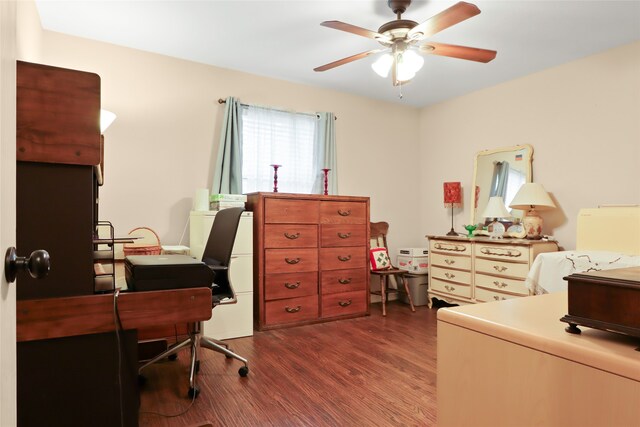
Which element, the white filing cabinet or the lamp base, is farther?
the lamp base

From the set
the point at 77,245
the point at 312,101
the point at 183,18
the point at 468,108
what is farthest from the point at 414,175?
the point at 77,245

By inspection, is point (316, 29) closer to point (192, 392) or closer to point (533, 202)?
point (533, 202)

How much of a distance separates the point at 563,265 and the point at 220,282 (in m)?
2.41

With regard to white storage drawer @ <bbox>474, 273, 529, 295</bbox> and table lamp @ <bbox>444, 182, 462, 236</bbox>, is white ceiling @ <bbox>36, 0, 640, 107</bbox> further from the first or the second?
white storage drawer @ <bbox>474, 273, 529, 295</bbox>

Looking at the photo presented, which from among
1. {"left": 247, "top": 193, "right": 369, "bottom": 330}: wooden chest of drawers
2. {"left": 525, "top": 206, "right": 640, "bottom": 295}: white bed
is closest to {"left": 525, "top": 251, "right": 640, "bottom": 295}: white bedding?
{"left": 525, "top": 206, "right": 640, "bottom": 295}: white bed

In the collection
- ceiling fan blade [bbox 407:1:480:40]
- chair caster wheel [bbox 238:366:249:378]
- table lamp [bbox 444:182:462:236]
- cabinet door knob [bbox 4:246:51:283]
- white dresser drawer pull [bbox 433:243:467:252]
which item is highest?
ceiling fan blade [bbox 407:1:480:40]

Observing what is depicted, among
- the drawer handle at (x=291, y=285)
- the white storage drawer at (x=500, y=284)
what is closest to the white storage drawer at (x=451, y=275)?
the white storage drawer at (x=500, y=284)

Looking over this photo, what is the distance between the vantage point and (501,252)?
143 inches

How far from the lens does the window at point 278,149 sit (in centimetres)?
395

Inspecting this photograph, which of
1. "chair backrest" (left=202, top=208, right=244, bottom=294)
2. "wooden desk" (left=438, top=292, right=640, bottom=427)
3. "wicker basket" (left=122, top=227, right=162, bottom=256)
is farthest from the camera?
"wicker basket" (left=122, top=227, right=162, bottom=256)

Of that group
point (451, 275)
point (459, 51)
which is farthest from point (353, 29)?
point (451, 275)

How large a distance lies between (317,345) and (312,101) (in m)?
2.57

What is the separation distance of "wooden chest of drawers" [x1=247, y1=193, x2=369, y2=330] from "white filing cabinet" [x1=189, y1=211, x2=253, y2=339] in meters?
0.12

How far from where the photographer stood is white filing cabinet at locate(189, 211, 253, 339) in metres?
3.21
